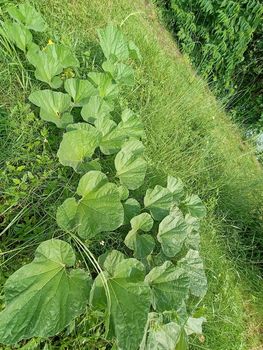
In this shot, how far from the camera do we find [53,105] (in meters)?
1.88

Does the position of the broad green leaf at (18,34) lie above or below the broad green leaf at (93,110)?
above

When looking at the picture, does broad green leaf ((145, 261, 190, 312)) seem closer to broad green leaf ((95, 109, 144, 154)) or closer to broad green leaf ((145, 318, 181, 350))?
broad green leaf ((145, 318, 181, 350))

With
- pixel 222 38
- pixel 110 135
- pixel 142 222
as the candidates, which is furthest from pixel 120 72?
pixel 222 38

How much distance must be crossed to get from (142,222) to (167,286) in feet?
1.02

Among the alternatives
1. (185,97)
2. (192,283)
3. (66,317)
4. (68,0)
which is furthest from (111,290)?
(68,0)

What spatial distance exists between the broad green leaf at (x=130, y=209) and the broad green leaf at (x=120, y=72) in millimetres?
814

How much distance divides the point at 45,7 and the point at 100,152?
46.5 inches

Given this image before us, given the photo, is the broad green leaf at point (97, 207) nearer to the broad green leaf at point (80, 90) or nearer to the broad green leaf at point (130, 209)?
the broad green leaf at point (130, 209)

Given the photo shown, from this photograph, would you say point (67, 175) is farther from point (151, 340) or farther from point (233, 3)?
point (233, 3)

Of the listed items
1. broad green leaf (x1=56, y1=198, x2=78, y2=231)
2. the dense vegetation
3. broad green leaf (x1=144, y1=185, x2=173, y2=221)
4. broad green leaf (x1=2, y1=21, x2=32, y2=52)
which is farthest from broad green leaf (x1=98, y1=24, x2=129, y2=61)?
the dense vegetation

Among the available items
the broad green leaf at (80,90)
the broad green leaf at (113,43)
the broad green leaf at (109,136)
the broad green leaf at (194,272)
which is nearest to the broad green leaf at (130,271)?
the broad green leaf at (194,272)

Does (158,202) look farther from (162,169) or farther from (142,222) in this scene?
(162,169)

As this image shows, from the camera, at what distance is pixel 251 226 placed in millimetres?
3021

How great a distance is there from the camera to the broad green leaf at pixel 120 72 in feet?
7.29
